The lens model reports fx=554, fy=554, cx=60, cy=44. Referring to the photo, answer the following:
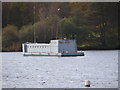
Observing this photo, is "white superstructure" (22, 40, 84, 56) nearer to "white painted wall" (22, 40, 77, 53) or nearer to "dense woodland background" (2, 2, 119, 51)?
"white painted wall" (22, 40, 77, 53)

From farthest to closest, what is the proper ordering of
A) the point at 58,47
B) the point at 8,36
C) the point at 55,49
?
the point at 8,36
the point at 55,49
the point at 58,47

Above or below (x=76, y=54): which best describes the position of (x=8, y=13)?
above

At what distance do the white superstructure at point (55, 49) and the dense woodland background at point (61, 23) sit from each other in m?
3.97

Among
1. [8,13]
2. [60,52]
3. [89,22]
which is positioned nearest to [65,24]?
[89,22]

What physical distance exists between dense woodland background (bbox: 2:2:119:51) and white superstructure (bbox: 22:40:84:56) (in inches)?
156

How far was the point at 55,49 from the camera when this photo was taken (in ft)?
156

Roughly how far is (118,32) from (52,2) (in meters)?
7.76

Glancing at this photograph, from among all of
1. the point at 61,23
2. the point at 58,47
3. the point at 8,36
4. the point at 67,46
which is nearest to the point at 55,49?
the point at 58,47

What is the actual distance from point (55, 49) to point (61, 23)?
11.4 m

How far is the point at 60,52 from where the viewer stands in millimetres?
46219

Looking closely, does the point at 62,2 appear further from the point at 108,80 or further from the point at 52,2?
the point at 108,80

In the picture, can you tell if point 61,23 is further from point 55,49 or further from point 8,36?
point 55,49

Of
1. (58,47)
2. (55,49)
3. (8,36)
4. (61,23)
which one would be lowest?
(55,49)

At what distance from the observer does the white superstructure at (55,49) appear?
152ft
